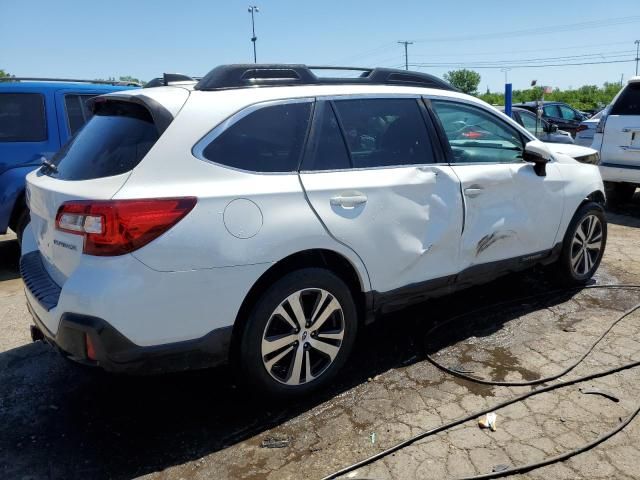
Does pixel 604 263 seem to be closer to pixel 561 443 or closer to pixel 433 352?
pixel 433 352

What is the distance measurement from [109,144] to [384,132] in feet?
5.28

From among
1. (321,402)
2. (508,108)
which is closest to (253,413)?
(321,402)

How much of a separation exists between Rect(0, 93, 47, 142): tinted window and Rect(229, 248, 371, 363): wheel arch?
13.7 feet

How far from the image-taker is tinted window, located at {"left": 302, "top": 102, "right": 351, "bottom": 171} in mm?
3088

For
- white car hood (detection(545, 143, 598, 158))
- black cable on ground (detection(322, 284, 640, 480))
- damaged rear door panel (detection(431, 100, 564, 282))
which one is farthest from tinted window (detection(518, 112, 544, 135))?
black cable on ground (detection(322, 284, 640, 480))

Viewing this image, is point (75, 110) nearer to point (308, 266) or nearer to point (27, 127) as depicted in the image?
point (27, 127)

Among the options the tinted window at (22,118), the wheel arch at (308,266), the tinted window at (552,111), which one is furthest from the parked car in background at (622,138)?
the tinted window at (552,111)

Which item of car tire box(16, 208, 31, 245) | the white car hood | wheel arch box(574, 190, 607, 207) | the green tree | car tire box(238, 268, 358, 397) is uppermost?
the green tree

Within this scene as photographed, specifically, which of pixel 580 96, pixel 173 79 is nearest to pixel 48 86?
pixel 173 79

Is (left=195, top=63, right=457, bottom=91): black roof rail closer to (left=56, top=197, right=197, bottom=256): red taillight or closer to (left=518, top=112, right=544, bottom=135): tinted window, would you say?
(left=56, top=197, right=197, bottom=256): red taillight

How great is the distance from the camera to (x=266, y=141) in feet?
9.71

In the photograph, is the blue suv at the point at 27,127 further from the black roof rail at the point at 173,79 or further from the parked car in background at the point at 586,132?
the parked car in background at the point at 586,132

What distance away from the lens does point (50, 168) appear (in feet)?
10.7

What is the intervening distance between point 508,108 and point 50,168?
1151 centimetres
